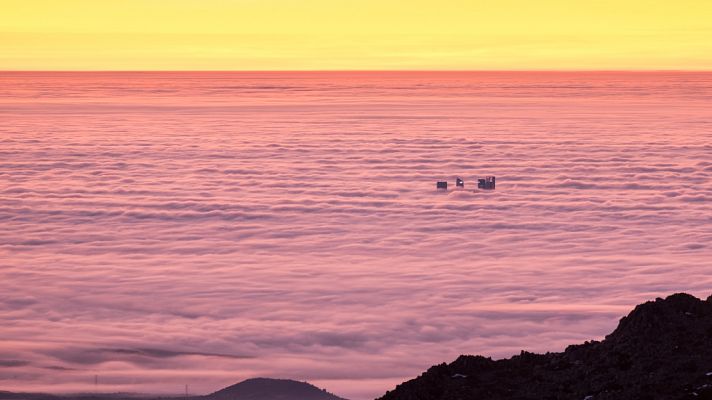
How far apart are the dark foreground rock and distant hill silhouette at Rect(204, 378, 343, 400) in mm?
5160

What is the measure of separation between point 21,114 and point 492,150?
52787 mm

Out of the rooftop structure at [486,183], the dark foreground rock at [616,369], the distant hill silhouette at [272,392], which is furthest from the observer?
the rooftop structure at [486,183]

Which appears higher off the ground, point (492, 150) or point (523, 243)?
point (492, 150)

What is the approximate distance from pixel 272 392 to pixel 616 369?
20.7 feet

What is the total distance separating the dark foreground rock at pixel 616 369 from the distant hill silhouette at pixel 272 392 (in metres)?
5.16

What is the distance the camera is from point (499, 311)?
22.1 meters

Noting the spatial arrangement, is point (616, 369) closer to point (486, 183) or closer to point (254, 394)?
point (254, 394)

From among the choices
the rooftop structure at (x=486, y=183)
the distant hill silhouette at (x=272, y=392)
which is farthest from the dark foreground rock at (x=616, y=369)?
the rooftop structure at (x=486, y=183)

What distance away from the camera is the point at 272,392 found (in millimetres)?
13312

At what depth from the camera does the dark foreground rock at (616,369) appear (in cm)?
732

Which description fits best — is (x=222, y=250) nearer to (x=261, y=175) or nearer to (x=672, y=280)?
(x=672, y=280)

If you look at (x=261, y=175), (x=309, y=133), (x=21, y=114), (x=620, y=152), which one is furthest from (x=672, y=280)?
(x=21, y=114)

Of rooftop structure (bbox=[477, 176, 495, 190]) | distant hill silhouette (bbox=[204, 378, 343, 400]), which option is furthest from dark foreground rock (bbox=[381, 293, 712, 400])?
rooftop structure (bbox=[477, 176, 495, 190])

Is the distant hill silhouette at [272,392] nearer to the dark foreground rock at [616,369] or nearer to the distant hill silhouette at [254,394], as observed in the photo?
the distant hill silhouette at [254,394]
